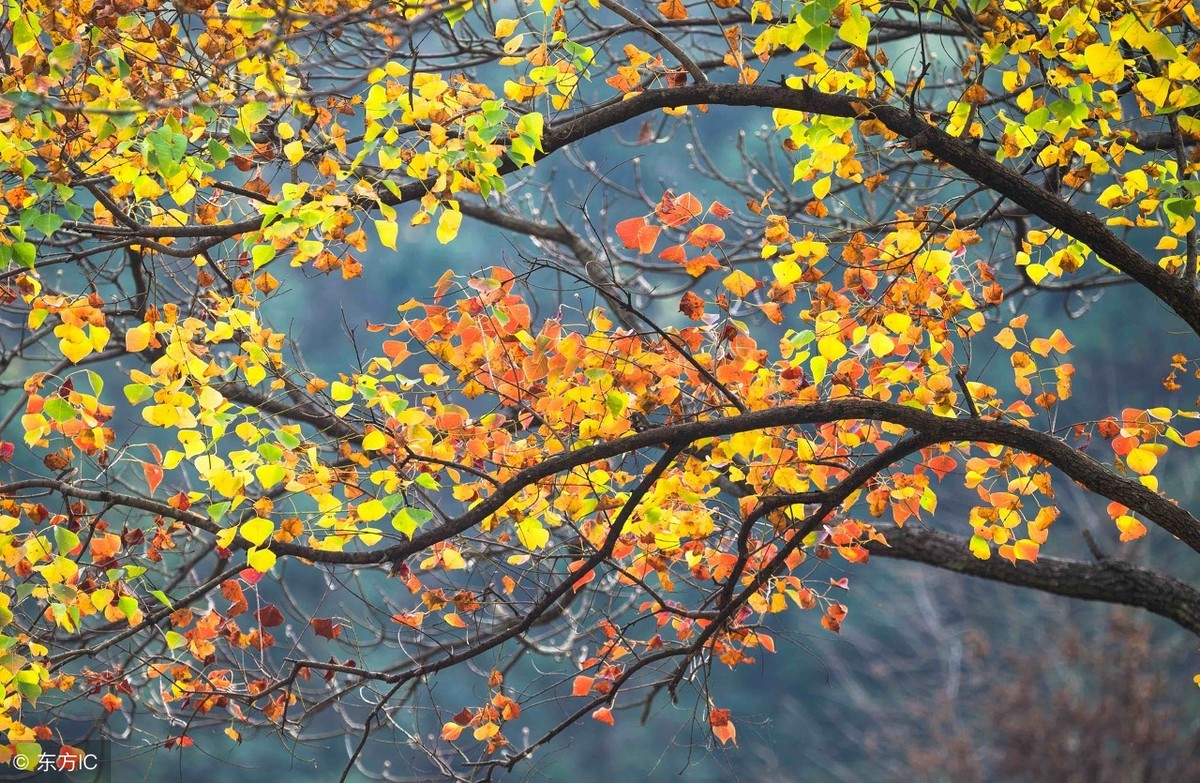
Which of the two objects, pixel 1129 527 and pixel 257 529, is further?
pixel 1129 527

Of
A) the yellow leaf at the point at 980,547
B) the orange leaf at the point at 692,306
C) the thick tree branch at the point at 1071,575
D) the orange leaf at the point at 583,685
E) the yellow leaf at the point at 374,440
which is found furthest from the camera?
the thick tree branch at the point at 1071,575

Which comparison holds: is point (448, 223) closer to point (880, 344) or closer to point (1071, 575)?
point (880, 344)

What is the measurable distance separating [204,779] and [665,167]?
8.55 metres

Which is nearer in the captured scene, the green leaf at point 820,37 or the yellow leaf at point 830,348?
the green leaf at point 820,37

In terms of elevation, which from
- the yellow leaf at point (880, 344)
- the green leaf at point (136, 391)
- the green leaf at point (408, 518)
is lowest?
the green leaf at point (408, 518)

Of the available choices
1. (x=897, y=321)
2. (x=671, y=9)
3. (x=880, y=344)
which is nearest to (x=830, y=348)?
(x=880, y=344)

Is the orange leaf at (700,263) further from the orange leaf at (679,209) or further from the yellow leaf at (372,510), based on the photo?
the yellow leaf at (372,510)

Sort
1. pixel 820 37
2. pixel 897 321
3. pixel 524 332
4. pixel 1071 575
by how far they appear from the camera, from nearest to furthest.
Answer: pixel 820 37, pixel 897 321, pixel 524 332, pixel 1071 575

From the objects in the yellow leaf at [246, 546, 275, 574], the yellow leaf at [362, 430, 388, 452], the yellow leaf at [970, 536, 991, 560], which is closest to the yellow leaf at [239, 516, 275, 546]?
the yellow leaf at [246, 546, 275, 574]

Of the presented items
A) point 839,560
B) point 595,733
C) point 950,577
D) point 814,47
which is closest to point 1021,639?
point 950,577

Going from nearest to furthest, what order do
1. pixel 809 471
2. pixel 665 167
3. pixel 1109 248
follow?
pixel 1109 248 < pixel 809 471 < pixel 665 167

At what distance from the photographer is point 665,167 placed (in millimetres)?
13359

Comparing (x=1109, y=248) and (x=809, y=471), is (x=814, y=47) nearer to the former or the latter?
(x=1109, y=248)

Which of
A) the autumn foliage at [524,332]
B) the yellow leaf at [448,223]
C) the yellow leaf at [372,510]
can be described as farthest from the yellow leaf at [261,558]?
the yellow leaf at [448,223]
